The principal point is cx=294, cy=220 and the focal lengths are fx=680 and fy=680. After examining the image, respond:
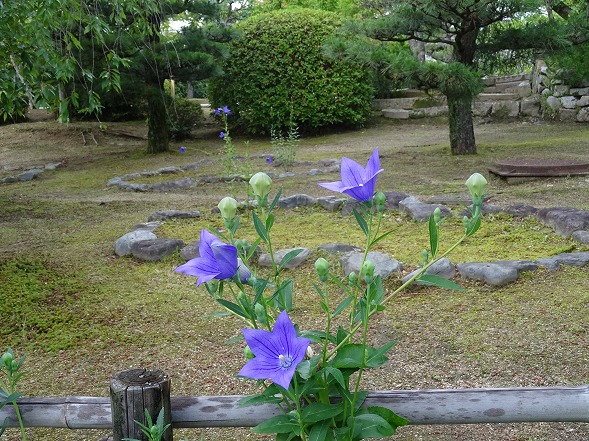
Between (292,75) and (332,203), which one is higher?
(292,75)

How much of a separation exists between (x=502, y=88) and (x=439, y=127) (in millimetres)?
2435

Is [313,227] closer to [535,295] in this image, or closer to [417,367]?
[535,295]

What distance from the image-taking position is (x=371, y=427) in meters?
1.37

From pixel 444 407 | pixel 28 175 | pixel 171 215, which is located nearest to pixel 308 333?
pixel 444 407

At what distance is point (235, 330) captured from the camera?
9.68 feet

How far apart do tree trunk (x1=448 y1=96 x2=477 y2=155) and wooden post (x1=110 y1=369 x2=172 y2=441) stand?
22.0 feet

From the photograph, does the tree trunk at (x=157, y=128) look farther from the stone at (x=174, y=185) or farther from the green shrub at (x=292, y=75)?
the stone at (x=174, y=185)

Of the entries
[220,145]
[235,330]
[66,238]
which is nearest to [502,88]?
[220,145]

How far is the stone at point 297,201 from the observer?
5.33m

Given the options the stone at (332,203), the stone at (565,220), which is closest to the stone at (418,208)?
the stone at (332,203)

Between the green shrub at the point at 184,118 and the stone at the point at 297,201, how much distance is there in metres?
6.00

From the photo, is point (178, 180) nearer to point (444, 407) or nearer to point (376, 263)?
point (376, 263)

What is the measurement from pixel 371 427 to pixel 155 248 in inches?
110

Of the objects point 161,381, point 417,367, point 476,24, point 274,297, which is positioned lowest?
point 417,367
